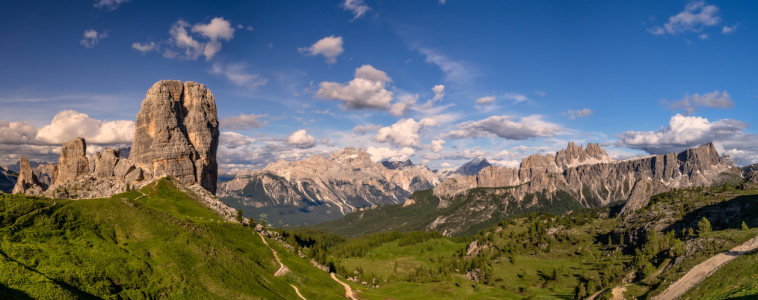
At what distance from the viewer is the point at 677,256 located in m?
98.4

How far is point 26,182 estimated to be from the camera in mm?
160000

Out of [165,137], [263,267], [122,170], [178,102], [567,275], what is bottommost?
[567,275]

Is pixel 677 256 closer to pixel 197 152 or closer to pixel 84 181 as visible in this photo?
pixel 197 152

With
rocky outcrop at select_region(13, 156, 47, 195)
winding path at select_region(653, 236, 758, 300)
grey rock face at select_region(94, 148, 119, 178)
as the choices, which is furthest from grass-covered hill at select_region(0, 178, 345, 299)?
rocky outcrop at select_region(13, 156, 47, 195)

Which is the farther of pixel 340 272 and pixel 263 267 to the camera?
pixel 340 272

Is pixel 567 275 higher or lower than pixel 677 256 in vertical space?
lower

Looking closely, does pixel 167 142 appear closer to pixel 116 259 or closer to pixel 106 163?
pixel 106 163

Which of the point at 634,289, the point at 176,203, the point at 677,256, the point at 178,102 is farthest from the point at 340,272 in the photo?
the point at 178,102

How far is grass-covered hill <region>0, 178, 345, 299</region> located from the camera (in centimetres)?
4647

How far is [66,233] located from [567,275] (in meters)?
177

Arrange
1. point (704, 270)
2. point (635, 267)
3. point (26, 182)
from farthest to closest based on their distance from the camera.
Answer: point (26, 182) → point (635, 267) → point (704, 270)

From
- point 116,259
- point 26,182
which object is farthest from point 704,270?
point 26,182

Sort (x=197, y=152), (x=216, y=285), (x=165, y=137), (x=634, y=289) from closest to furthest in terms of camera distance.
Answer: (x=216, y=285), (x=634, y=289), (x=165, y=137), (x=197, y=152)

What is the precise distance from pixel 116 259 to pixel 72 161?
147475mm
